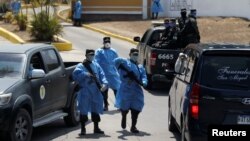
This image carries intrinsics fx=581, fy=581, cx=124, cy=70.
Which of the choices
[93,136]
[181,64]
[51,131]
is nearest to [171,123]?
[93,136]

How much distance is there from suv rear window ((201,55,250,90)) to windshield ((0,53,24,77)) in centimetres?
329

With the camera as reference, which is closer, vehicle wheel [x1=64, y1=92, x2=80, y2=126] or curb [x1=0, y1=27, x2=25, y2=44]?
vehicle wheel [x1=64, y1=92, x2=80, y2=126]

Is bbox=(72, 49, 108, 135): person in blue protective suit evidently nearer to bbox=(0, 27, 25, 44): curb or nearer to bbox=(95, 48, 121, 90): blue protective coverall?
bbox=(95, 48, 121, 90): blue protective coverall

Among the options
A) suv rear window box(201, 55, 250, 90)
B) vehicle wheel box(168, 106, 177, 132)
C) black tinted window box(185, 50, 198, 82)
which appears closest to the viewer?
suv rear window box(201, 55, 250, 90)

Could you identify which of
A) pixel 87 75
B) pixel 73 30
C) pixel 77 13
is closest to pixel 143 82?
pixel 87 75

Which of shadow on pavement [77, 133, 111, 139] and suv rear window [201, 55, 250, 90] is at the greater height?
suv rear window [201, 55, 250, 90]

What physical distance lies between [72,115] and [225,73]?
4382 millimetres

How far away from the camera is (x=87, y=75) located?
10312mm

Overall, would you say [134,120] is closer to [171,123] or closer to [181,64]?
[171,123]

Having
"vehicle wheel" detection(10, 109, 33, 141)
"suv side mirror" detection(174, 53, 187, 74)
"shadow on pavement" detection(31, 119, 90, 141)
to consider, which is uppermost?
"suv side mirror" detection(174, 53, 187, 74)

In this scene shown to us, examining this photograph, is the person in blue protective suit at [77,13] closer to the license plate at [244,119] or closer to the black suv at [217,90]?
the black suv at [217,90]

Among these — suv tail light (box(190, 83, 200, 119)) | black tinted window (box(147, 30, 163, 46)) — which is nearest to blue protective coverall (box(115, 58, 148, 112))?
suv tail light (box(190, 83, 200, 119))

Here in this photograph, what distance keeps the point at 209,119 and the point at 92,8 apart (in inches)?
1549

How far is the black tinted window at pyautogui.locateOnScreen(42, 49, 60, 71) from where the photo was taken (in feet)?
35.2
